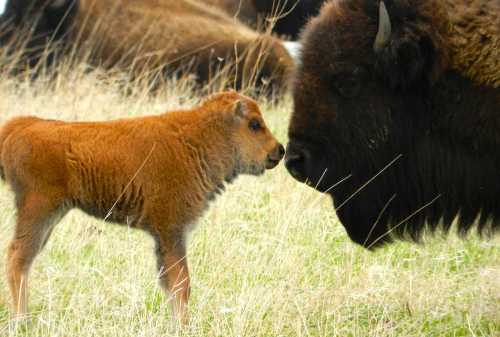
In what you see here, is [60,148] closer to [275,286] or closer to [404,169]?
[275,286]

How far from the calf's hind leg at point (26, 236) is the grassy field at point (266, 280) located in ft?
0.41

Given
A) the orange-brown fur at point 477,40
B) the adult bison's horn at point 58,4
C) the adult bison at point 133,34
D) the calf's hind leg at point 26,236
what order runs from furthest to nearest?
the adult bison's horn at point 58,4
the adult bison at point 133,34
the calf's hind leg at point 26,236
the orange-brown fur at point 477,40

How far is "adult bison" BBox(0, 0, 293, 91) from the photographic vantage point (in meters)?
10.1

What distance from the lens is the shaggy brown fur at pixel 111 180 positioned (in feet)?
13.8

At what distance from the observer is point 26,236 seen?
4.25 metres

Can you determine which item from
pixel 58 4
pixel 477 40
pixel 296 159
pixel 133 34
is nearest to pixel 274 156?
pixel 296 159

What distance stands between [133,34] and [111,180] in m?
6.29

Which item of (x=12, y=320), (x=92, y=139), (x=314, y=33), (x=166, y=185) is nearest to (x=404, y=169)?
(x=314, y=33)

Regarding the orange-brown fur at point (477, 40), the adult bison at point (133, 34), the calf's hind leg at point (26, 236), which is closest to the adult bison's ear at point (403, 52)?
the orange-brown fur at point (477, 40)

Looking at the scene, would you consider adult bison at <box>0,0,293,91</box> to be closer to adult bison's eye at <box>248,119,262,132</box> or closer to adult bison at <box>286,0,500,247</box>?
adult bison's eye at <box>248,119,262,132</box>

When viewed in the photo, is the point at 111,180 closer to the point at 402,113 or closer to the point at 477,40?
the point at 402,113

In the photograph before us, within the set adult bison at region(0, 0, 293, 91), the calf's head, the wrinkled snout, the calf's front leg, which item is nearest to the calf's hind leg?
the calf's front leg

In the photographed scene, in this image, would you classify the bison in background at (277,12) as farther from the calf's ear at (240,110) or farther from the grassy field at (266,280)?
the calf's ear at (240,110)

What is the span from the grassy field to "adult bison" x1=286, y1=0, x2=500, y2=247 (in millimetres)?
387
